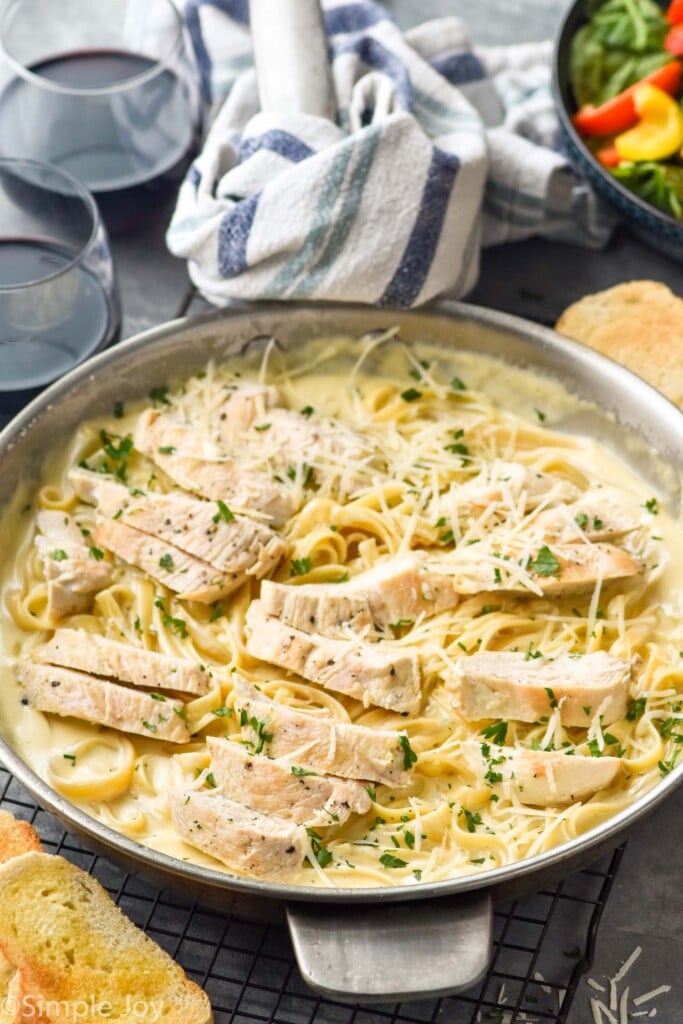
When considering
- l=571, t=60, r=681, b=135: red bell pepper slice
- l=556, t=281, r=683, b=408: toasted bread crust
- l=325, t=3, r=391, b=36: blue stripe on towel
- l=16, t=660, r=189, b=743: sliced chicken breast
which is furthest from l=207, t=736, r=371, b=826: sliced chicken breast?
l=325, t=3, r=391, b=36: blue stripe on towel

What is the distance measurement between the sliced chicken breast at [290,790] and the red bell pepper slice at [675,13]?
4.09 meters

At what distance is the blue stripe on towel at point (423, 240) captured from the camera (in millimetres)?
5449

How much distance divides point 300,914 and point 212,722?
830 mm

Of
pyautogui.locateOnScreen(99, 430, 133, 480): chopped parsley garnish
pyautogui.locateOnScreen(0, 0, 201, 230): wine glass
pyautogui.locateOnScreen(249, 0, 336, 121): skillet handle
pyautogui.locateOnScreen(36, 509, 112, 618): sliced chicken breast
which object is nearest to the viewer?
pyautogui.locateOnScreen(36, 509, 112, 618): sliced chicken breast

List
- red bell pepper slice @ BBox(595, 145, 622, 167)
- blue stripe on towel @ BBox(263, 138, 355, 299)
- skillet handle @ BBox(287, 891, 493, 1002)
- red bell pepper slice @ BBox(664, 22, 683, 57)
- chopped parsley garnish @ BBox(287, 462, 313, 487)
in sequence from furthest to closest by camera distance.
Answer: red bell pepper slice @ BBox(664, 22, 683, 57)
red bell pepper slice @ BBox(595, 145, 622, 167)
blue stripe on towel @ BBox(263, 138, 355, 299)
chopped parsley garnish @ BBox(287, 462, 313, 487)
skillet handle @ BBox(287, 891, 493, 1002)

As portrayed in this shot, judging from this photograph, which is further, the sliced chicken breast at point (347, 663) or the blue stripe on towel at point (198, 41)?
the blue stripe on towel at point (198, 41)

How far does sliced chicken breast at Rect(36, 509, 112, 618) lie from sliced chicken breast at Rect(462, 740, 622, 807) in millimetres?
1532

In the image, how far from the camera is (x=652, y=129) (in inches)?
242

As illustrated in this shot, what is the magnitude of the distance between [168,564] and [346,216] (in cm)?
161

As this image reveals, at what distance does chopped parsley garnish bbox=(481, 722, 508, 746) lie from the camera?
4.39m

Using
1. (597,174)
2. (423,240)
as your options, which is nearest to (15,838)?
(423,240)

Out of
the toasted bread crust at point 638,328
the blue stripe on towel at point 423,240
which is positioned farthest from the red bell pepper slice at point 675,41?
the blue stripe on towel at point 423,240

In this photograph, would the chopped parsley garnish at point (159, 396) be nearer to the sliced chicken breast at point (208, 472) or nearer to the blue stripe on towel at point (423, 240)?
the sliced chicken breast at point (208, 472)

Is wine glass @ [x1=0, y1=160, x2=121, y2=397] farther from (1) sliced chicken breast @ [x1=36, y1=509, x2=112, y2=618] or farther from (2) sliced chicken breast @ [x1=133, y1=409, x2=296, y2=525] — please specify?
(1) sliced chicken breast @ [x1=36, y1=509, x2=112, y2=618]
